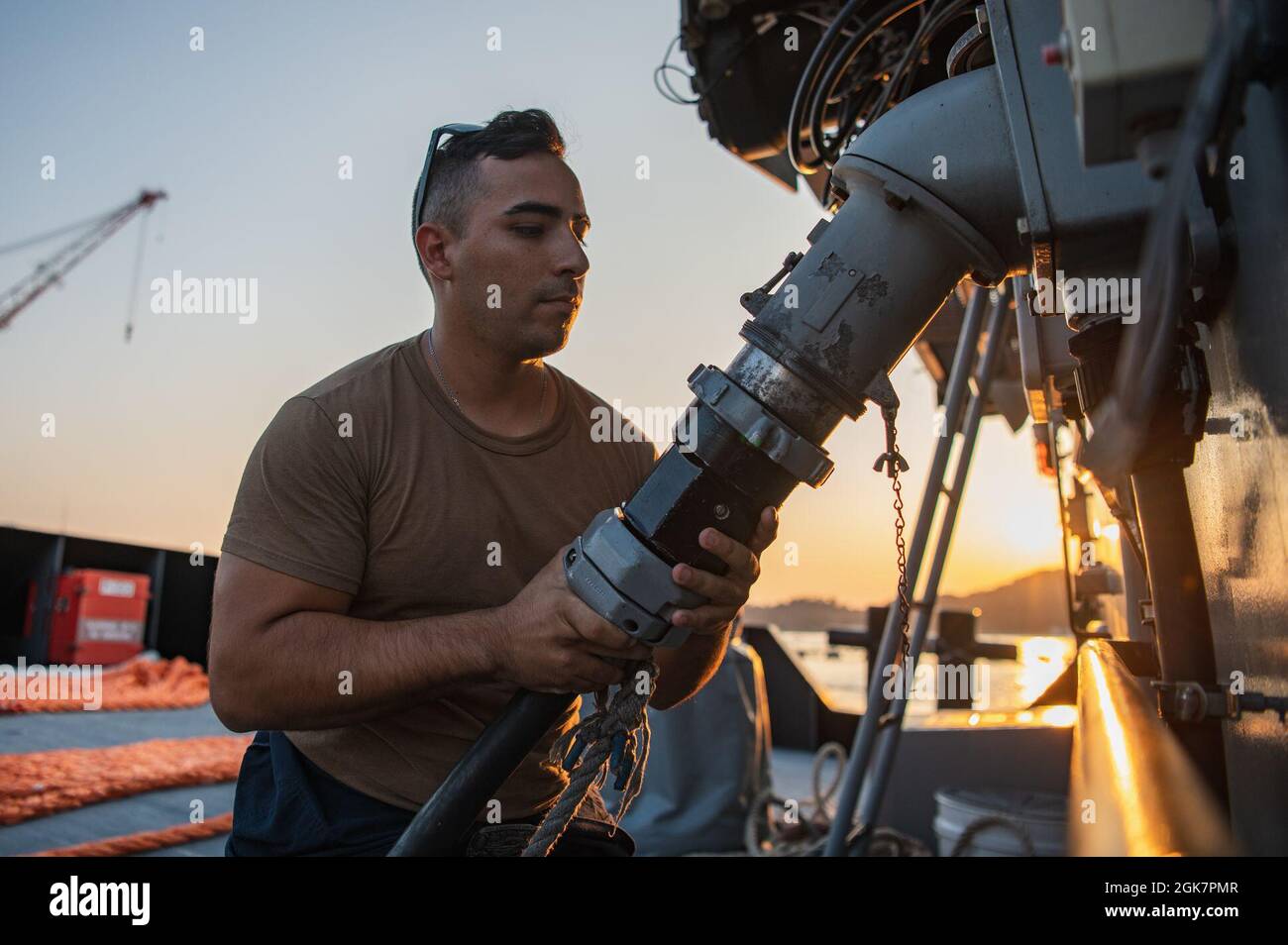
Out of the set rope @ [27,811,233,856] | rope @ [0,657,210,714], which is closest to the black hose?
rope @ [27,811,233,856]

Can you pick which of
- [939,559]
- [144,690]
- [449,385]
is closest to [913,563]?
[939,559]

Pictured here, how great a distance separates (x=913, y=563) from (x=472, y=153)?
217cm

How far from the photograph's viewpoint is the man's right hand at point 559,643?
1.11m

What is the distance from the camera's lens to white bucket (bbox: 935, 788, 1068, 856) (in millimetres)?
2814

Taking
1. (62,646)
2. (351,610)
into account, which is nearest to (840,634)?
(351,610)

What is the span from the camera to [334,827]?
1427mm

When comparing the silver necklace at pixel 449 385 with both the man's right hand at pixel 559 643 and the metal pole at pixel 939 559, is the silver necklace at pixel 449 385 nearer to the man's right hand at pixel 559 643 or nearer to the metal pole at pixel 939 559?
the man's right hand at pixel 559 643

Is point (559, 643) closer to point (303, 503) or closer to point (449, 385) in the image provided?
point (303, 503)

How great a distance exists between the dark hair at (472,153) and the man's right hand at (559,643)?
852mm

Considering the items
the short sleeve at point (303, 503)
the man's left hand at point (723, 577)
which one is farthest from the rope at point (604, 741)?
the short sleeve at point (303, 503)

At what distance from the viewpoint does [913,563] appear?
3174 mm

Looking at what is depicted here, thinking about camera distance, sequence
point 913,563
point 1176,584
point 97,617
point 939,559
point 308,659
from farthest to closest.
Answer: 1. point 97,617
2. point 939,559
3. point 913,563
4. point 308,659
5. point 1176,584
